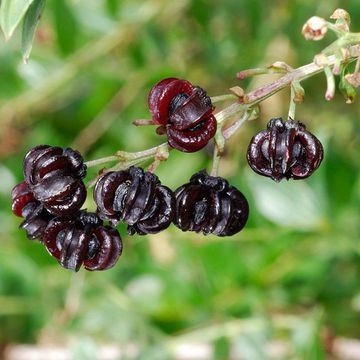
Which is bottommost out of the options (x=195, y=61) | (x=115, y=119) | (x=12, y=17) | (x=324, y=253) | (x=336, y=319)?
(x=336, y=319)

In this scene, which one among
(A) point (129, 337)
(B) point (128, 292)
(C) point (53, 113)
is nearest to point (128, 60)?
(C) point (53, 113)

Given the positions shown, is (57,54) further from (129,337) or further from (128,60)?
(129,337)

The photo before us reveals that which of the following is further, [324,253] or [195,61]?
[195,61]

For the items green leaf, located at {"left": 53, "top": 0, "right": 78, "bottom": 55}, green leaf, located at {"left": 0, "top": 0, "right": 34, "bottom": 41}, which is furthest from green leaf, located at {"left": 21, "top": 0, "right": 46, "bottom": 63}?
green leaf, located at {"left": 53, "top": 0, "right": 78, "bottom": 55}

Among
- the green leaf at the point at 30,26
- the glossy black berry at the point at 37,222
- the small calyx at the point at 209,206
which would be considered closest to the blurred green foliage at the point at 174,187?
the small calyx at the point at 209,206

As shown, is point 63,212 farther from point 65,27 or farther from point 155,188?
point 65,27

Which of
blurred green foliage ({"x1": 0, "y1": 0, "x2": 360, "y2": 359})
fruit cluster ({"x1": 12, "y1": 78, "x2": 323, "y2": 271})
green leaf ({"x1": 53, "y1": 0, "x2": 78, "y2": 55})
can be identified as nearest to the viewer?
fruit cluster ({"x1": 12, "y1": 78, "x2": 323, "y2": 271})

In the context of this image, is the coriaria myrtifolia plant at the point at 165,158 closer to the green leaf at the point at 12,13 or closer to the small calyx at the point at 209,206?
the small calyx at the point at 209,206

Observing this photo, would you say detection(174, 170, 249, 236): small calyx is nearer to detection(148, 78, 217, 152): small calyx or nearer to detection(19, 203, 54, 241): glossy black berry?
detection(148, 78, 217, 152): small calyx
